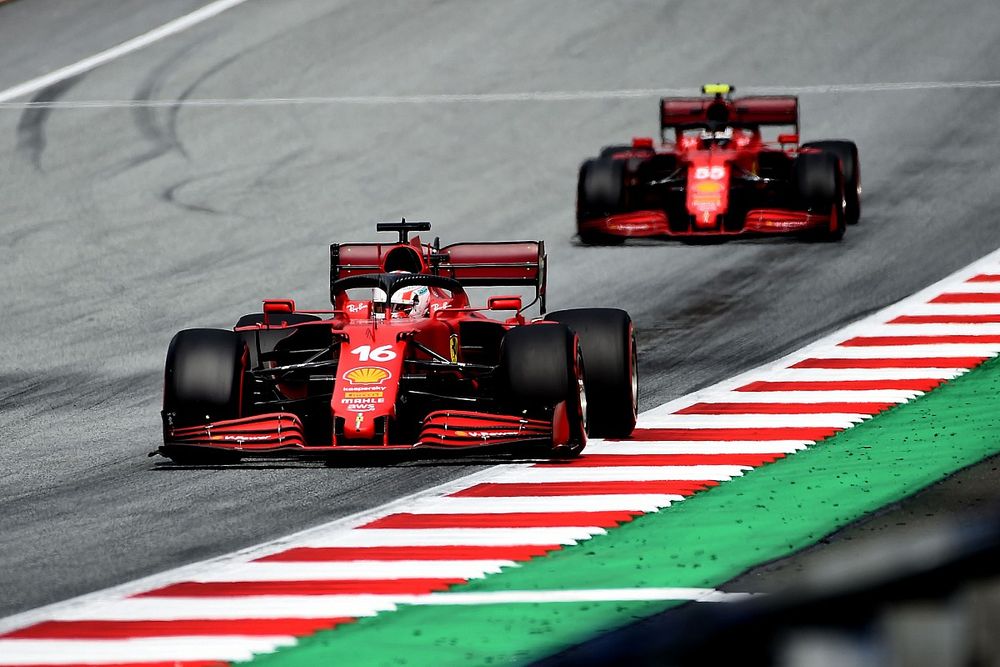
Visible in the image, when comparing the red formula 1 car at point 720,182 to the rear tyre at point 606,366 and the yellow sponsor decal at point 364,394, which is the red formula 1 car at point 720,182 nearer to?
the rear tyre at point 606,366

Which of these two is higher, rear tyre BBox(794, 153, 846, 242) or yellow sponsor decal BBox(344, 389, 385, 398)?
rear tyre BBox(794, 153, 846, 242)

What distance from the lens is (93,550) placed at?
843 centimetres

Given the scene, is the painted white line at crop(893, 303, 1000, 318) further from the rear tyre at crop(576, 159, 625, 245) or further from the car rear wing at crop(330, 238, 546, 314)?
the car rear wing at crop(330, 238, 546, 314)

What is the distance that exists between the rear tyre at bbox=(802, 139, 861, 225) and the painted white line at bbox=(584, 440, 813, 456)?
29.5 feet

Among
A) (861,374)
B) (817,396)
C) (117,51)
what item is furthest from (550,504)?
(117,51)

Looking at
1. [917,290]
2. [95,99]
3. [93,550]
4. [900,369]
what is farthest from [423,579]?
[95,99]

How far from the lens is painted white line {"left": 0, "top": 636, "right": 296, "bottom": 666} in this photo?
21.2 feet

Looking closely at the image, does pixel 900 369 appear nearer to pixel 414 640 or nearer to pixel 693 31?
pixel 414 640

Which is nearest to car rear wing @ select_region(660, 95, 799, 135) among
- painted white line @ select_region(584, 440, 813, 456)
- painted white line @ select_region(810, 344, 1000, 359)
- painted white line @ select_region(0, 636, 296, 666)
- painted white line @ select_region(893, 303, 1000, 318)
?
painted white line @ select_region(893, 303, 1000, 318)

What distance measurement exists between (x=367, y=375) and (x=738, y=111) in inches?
390

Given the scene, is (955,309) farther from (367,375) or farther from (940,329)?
(367,375)

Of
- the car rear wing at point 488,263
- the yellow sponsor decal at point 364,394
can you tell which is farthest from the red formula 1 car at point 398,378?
the car rear wing at point 488,263

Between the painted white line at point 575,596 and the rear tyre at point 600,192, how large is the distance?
11681 mm

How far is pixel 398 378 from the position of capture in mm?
10117
